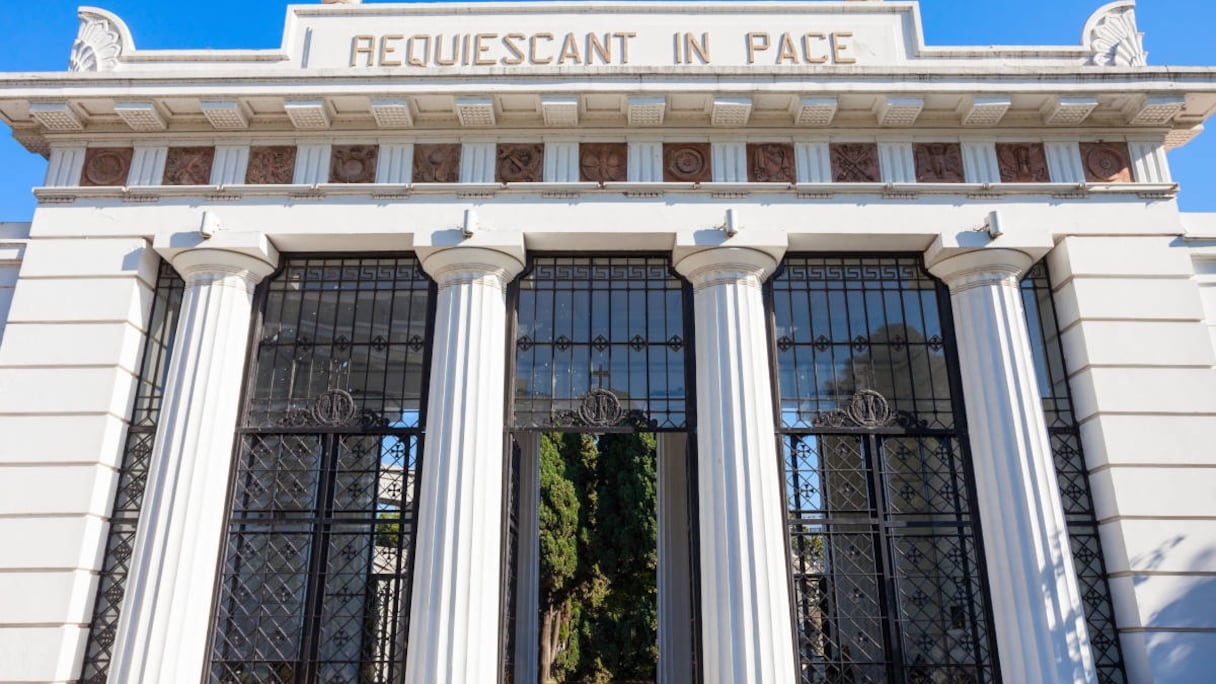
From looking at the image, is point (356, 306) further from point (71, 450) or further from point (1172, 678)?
point (1172, 678)

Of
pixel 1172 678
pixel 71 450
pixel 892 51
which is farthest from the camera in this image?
pixel 892 51

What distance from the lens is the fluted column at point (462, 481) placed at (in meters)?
9.33

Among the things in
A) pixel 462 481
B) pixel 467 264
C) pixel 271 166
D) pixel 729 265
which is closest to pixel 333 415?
pixel 462 481

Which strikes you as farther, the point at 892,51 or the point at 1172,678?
the point at 892,51

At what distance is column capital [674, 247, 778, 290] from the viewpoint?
35.1 feet

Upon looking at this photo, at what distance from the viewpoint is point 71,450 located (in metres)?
10.1

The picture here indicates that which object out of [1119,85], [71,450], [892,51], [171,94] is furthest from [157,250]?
[1119,85]

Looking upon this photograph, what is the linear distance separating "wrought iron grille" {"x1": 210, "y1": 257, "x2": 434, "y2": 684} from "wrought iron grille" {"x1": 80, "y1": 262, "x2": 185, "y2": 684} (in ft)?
3.99

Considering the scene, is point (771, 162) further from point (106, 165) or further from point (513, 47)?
point (106, 165)

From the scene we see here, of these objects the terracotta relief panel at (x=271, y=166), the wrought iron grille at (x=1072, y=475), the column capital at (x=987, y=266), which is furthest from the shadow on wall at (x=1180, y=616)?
the terracotta relief panel at (x=271, y=166)

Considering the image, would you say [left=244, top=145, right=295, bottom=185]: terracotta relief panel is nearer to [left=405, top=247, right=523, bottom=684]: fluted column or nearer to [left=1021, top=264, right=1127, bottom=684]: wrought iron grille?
[left=405, top=247, right=523, bottom=684]: fluted column

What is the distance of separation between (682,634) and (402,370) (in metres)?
7.27

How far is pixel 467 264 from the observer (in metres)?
10.7

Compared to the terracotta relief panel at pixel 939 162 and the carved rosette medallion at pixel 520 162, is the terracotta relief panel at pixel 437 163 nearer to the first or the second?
the carved rosette medallion at pixel 520 162
